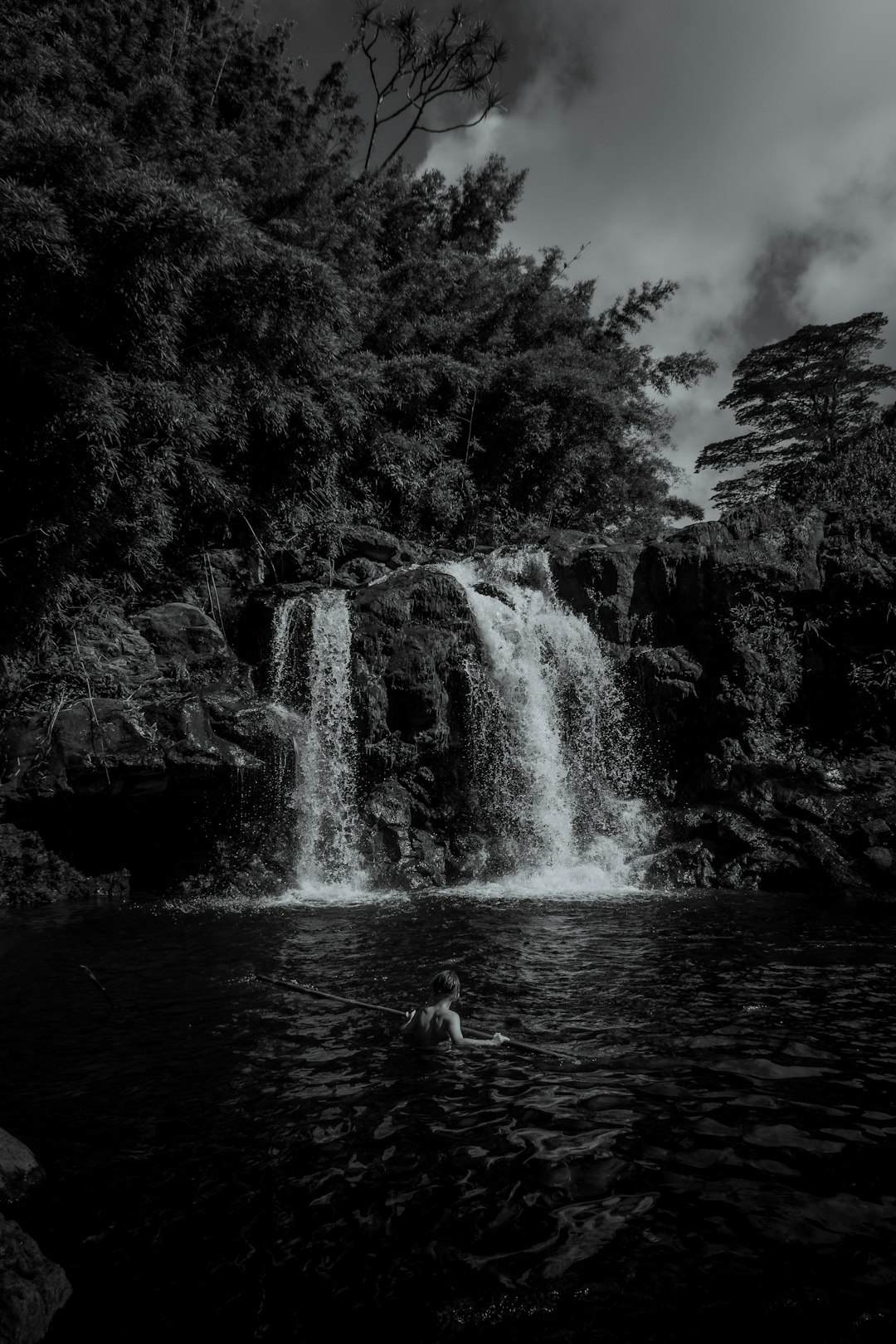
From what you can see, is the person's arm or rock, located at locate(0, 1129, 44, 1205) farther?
the person's arm

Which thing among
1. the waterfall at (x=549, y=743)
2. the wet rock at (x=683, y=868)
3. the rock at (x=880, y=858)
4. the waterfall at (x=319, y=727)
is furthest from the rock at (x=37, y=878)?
the rock at (x=880, y=858)

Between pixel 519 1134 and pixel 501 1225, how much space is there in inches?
31.7

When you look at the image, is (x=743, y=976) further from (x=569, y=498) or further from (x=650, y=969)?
(x=569, y=498)

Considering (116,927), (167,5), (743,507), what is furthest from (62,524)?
(167,5)

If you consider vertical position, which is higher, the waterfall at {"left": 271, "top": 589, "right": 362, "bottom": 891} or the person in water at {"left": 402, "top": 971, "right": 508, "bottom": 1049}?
the waterfall at {"left": 271, "top": 589, "right": 362, "bottom": 891}

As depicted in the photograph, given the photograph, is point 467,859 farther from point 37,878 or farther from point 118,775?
point 37,878

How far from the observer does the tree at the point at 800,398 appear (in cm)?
2855

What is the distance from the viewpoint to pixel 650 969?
7.17m

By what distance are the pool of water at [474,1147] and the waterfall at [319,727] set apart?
5.49m

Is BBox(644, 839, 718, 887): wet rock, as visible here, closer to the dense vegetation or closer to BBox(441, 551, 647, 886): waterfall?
BBox(441, 551, 647, 886): waterfall

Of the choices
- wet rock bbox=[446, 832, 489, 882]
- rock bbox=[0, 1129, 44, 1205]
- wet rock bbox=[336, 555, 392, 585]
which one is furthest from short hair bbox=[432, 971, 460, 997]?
wet rock bbox=[336, 555, 392, 585]

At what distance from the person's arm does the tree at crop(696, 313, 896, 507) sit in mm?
26384

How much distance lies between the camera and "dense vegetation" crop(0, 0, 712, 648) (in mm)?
11219

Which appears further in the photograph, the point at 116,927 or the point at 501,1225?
the point at 116,927
